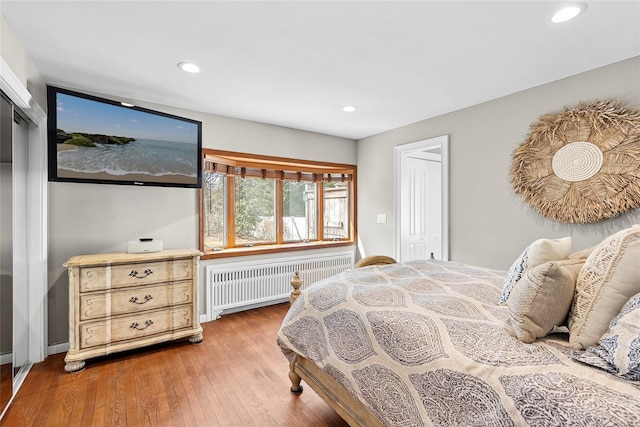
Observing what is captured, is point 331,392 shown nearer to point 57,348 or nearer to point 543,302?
point 543,302

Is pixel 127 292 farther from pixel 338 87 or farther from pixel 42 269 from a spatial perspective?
pixel 338 87

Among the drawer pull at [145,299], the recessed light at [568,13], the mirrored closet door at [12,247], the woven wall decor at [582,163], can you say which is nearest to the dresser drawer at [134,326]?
the drawer pull at [145,299]

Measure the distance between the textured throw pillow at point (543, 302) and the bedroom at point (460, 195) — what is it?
1.64 meters

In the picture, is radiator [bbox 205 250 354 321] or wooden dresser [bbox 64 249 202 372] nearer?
wooden dresser [bbox 64 249 202 372]

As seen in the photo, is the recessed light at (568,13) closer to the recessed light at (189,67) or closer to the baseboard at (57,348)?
the recessed light at (189,67)

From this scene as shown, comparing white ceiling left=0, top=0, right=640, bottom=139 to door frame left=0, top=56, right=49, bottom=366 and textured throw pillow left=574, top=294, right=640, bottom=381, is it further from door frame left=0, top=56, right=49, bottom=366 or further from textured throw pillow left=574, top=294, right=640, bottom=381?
textured throw pillow left=574, top=294, right=640, bottom=381

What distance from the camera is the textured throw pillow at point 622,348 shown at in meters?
0.92

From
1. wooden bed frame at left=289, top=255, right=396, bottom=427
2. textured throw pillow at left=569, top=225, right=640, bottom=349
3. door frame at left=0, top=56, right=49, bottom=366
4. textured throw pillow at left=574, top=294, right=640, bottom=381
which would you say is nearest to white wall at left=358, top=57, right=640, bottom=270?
textured throw pillow at left=569, top=225, right=640, bottom=349

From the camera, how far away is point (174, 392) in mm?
2137

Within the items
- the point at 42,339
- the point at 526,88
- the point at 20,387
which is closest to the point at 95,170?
the point at 42,339

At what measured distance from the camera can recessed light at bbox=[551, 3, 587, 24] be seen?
5.41ft

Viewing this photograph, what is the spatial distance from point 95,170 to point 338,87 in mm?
2237

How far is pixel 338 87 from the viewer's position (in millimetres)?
2736

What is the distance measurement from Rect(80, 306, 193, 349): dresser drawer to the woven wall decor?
3.39 meters
